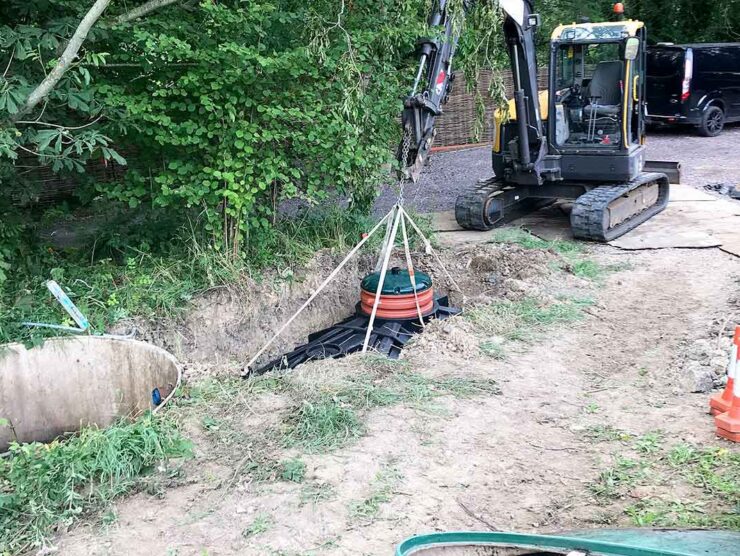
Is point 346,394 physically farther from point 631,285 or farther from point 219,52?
point 631,285

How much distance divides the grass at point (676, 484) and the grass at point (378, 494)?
1.12 m

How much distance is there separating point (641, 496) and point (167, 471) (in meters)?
2.71

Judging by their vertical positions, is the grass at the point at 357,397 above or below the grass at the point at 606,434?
above

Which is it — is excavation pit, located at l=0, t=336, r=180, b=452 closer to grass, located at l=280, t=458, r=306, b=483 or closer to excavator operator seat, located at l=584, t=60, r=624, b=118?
grass, located at l=280, t=458, r=306, b=483

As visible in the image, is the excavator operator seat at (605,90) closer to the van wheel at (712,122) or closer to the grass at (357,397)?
the grass at (357,397)

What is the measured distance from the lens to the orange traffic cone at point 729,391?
4.52 m

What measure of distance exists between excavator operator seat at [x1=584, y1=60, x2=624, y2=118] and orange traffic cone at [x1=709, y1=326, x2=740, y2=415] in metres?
5.40

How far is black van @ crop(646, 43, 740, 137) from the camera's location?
15375 mm

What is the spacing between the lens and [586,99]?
378 inches

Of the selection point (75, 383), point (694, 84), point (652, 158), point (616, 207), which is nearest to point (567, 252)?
point (616, 207)

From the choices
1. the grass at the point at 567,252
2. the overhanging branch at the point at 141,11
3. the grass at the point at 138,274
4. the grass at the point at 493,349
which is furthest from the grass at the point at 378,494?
the grass at the point at 567,252

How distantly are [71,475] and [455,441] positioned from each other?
2284mm

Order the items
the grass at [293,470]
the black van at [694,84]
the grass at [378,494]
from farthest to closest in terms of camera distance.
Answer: the black van at [694,84] → the grass at [293,470] → the grass at [378,494]

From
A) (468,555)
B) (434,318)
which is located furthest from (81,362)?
(468,555)
